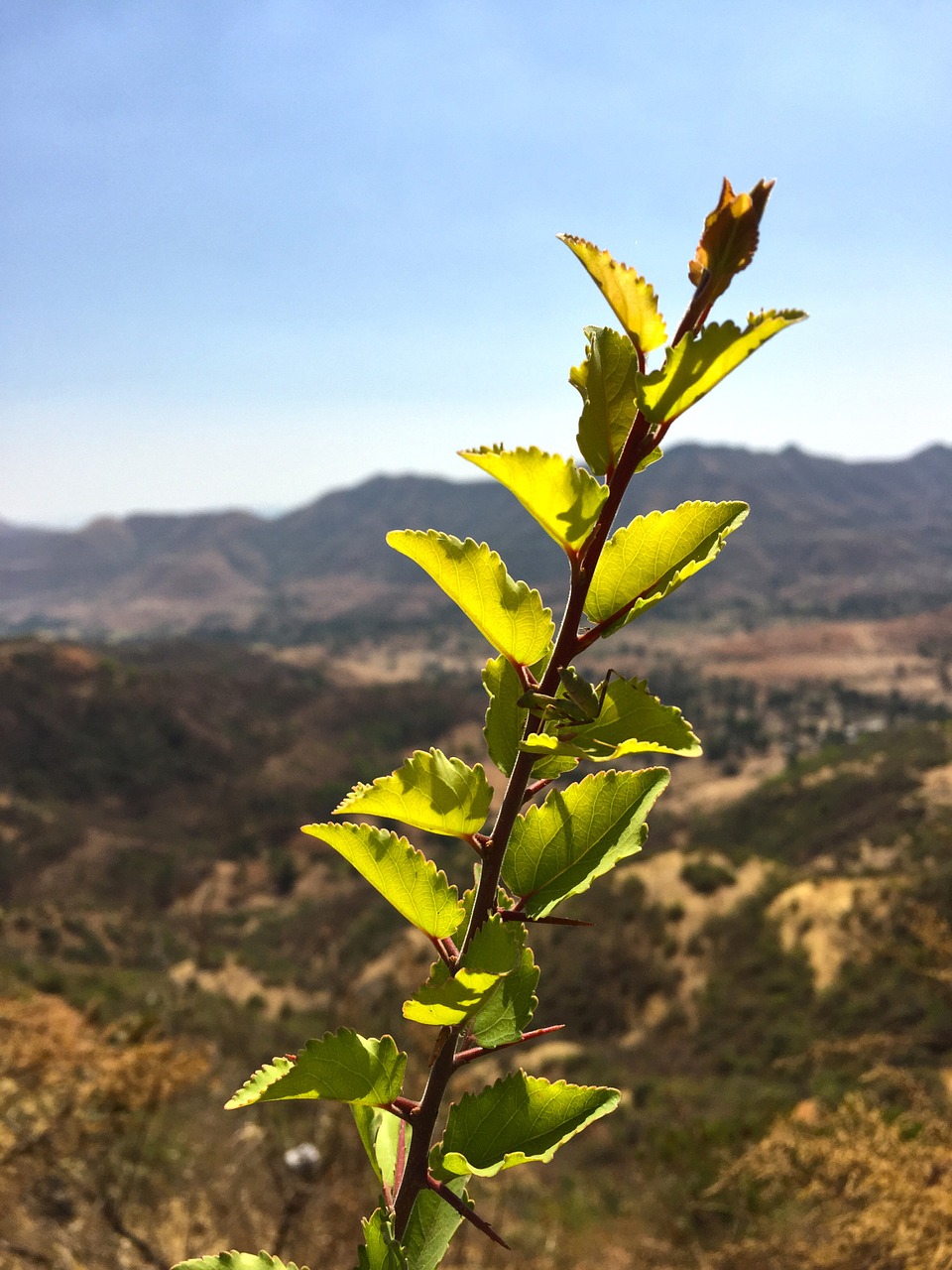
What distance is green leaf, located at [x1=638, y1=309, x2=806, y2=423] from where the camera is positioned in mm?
777

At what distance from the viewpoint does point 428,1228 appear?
3.45ft

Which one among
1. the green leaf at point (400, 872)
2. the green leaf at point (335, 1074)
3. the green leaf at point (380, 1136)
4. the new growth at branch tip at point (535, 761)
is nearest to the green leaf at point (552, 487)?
the new growth at branch tip at point (535, 761)

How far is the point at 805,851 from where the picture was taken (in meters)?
31.3

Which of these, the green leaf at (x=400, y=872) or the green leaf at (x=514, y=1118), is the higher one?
the green leaf at (x=400, y=872)

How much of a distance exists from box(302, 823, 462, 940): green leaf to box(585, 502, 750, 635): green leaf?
36 cm

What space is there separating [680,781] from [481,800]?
189 ft

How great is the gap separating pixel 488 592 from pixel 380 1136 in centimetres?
85

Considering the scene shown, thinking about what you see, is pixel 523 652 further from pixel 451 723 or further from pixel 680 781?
pixel 451 723

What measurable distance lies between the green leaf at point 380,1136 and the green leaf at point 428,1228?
0.22ft

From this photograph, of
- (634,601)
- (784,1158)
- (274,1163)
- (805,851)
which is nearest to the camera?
(634,601)

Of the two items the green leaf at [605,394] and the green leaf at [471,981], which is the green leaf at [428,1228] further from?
the green leaf at [605,394]

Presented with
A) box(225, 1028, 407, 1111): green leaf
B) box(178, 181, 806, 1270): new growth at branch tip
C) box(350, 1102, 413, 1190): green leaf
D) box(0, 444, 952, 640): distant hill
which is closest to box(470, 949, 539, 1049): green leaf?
box(178, 181, 806, 1270): new growth at branch tip

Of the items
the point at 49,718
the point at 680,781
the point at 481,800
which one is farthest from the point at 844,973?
the point at 49,718

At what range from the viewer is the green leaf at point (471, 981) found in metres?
0.84
